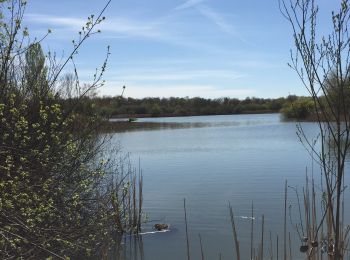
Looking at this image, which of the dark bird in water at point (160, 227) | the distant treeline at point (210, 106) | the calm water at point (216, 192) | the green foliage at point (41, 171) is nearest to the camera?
the green foliage at point (41, 171)

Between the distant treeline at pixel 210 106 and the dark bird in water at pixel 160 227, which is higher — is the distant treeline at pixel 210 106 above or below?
above

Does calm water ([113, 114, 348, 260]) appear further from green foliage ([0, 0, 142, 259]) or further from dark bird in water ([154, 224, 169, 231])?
green foliage ([0, 0, 142, 259])

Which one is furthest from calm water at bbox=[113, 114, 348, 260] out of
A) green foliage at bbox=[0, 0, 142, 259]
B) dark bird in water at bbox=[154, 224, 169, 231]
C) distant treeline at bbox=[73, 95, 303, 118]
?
distant treeline at bbox=[73, 95, 303, 118]

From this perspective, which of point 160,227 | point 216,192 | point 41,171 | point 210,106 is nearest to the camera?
point 41,171

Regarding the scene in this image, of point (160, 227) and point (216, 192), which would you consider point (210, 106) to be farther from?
point (160, 227)

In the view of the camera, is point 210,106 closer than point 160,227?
No

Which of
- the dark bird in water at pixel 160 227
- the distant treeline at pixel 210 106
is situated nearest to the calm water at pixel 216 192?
the dark bird in water at pixel 160 227

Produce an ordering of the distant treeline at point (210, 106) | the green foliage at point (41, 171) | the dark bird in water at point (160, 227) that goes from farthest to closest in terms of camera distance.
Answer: the distant treeline at point (210, 106)
the dark bird in water at point (160, 227)
the green foliage at point (41, 171)

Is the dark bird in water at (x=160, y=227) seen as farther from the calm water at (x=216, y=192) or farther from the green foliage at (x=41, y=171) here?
the green foliage at (x=41, y=171)

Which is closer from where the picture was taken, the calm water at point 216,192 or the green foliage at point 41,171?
the green foliage at point 41,171

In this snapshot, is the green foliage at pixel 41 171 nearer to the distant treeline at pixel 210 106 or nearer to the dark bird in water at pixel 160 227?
the dark bird in water at pixel 160 227

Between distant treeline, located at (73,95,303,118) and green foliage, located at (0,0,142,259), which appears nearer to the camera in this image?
green foliage, located at (0,0,142,259)

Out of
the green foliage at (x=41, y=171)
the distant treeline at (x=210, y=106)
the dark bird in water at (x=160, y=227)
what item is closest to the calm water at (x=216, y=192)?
the dark bird in water at (x=160, y=227)

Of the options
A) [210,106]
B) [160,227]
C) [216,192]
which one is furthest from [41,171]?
[210,106]
